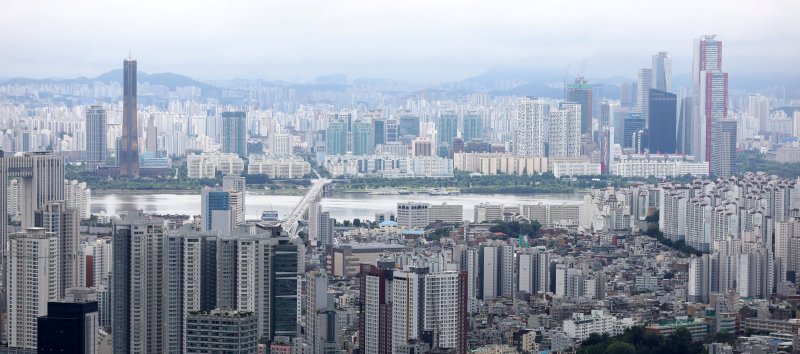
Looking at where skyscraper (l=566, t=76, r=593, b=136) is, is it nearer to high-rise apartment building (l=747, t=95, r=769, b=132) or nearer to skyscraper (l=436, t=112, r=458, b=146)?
skyscraper (l=436, t=112, r=458, b=146)

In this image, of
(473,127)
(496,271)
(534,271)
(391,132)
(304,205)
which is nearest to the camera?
(496,271)

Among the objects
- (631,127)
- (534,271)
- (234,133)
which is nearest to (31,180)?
(534,271)

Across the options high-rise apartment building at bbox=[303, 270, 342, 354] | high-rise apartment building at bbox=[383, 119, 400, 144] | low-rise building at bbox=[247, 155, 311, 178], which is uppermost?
high-rise apartment building at bbox=[383, 119, 400, 144]

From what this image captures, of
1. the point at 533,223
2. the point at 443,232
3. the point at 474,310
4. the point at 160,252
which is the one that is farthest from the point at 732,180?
the point at 160,252

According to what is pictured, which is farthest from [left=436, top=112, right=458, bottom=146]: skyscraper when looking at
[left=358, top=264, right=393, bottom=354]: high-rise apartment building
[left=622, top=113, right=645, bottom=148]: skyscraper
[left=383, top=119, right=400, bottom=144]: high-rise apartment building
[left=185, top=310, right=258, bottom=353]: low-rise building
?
[left=185, top=310, right=258, bottom=353]: low-rise building

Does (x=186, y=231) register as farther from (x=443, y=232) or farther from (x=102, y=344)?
(x=443, y=232)

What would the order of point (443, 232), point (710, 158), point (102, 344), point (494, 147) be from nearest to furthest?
point (102, 344) < point (443, 232) < point (710, 158) < point (494, 147)

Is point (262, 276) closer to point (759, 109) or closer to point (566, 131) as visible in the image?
point (759, 109)
